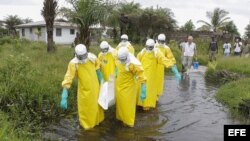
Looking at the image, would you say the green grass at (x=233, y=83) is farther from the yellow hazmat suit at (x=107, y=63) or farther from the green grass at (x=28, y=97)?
the green grass at (x=28, y=97)

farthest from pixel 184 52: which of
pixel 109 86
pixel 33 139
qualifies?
pixel 33 139

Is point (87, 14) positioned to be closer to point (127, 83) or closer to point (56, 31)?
point (127, 83)

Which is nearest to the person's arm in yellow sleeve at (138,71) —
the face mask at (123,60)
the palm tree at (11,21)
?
the face mask at (123,60)

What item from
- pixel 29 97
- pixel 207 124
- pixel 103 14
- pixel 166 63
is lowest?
pixel 207 124

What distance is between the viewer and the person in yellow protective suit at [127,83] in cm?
777

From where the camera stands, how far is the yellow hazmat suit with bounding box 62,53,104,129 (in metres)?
7.48

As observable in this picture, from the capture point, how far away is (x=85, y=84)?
753 centimetres

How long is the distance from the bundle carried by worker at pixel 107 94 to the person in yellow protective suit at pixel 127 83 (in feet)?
0.50

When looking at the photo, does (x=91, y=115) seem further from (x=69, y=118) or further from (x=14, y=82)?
(x=14, y=82)

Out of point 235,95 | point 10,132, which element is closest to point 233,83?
point 235,95

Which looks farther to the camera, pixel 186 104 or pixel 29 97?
pixel 186 104

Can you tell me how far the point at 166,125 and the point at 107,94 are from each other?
5.18 feet

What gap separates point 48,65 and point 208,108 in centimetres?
508

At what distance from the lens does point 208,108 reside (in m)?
10.1
